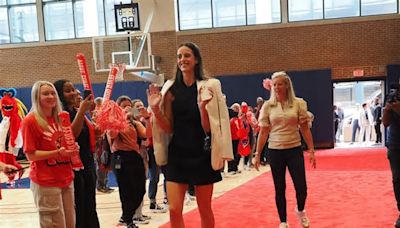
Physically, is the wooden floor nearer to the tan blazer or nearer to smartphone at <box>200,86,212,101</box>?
the tan blazer

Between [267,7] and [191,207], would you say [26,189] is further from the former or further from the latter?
[267,7]

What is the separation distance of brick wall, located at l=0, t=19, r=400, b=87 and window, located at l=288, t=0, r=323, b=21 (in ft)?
1.35

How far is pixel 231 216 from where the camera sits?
552 centimetres

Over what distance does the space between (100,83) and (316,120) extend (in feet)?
25.5

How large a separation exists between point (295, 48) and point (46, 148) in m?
13.3

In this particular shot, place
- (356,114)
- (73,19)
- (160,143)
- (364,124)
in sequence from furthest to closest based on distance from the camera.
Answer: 1. (356,114)
2. (73,19)
3. (364,124)
4. (160,143)

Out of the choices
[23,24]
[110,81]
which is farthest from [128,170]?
[23,24]

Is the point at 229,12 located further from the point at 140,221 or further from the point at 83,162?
the point at 83,162

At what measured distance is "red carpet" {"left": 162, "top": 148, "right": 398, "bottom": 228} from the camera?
16.7 feet

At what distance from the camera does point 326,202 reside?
6.11 meters

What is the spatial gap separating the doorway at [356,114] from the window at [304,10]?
2.68 metres

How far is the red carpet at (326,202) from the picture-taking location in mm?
5078

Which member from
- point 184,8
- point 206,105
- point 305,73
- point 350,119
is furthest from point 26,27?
point 206,105

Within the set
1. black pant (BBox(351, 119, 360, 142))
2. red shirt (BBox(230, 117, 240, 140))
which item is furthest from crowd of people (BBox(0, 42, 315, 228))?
black pant (BBox(351, 119, 360, 142))
